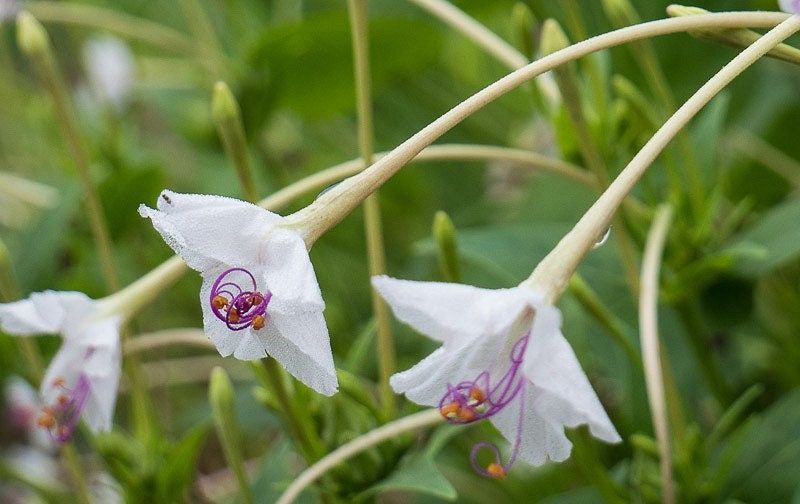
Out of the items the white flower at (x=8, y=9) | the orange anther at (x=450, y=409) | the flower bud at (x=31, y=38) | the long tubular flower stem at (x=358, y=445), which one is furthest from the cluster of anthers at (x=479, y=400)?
the white flower at (x=8, y=9)

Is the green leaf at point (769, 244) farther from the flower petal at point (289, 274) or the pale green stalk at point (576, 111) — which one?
the flower petal at point (289, 274)

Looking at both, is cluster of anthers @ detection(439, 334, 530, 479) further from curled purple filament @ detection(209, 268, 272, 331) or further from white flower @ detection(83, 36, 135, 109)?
white flower @ detection(83, 36, 135, 109)

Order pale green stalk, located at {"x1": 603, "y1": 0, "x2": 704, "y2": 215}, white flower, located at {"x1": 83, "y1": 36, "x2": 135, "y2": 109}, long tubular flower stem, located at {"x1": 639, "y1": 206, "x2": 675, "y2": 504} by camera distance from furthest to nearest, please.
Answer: white flower, located at {"x1": 83, "y1": 36, "x2": 135, "y2": 109}, pale green stalk, located at {"x1": 603, "y1": 0, "x2": 704, "y2": 215}, long tubular flower stem, located at {"x1": 639, "y1": 206, "x2": 675, "y2": 504}

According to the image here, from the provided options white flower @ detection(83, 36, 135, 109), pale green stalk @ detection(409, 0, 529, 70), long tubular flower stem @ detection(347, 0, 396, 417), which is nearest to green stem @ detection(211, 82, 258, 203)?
long tubular flower stem @ detection(347, 0, 396, 417)

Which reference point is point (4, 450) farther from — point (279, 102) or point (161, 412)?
point (279, 102)

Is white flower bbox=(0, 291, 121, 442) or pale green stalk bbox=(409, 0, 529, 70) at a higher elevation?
pale green stalk bbox=(409, 0, 529, 70)

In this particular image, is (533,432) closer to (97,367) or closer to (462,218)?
(97,367)
